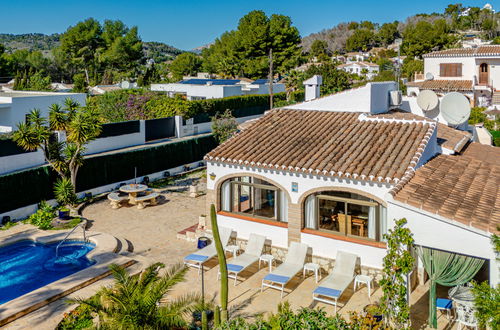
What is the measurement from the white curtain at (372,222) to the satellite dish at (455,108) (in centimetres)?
920

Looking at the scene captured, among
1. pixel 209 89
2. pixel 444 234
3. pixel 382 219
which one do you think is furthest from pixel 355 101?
pixel 209 89

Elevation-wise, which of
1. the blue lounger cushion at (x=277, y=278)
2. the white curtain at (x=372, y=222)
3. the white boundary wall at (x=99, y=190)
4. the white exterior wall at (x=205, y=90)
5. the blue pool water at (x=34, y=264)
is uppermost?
the white exterior wall at (x=205, y=90)

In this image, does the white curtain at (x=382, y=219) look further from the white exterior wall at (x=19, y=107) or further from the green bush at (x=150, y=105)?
the white exterior wall at (x=19, y=107)

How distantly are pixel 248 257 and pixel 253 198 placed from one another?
239cm

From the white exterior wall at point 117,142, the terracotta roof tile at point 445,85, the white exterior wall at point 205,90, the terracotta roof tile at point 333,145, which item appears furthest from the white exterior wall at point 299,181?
the terracotta roof tile at point 445,85

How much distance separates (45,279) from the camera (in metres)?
17.4

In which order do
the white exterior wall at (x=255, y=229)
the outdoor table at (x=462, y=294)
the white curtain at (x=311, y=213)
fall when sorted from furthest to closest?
the white exterior wall at (x=255, y=229)
the white curtain at (x=311, y=213)
the outdoor table at (x=462, y=294)

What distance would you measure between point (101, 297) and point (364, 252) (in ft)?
26.9

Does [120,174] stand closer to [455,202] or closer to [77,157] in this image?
[77,157]

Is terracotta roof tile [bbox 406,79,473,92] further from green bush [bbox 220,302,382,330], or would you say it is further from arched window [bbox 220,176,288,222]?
green bush [bbox 220,302,382,330]

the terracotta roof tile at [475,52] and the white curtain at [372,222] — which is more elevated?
the terracotta roof tile at [475,52]

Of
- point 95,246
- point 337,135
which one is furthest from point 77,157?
point 337,135

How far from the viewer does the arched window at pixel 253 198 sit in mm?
17234

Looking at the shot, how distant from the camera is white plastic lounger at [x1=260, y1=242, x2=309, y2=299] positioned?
14.6 m
